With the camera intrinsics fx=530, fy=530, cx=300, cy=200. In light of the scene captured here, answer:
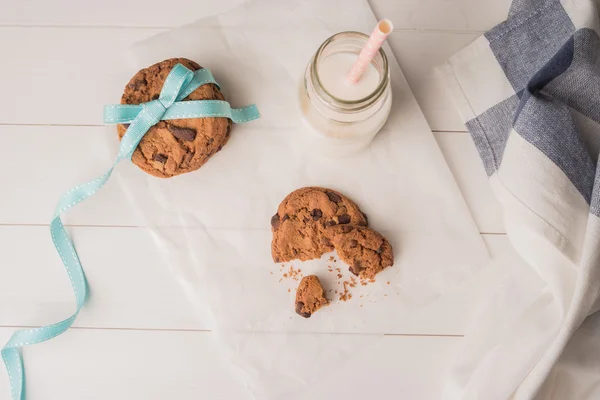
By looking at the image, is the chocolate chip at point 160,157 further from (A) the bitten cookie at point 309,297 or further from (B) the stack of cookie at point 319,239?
(A) the bitten cookie at point 309,297

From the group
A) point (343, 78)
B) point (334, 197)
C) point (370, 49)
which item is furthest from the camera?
point (334, 197)

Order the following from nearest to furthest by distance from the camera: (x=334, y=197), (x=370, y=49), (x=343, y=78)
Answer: (x=370, y=49), (x=343, y=78), (x=334, y=197)

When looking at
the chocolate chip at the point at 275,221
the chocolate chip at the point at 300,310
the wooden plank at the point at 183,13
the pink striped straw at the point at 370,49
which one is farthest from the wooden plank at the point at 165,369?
the wooden plank at the point at 183,13

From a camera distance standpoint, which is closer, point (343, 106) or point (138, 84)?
point (343, 106)

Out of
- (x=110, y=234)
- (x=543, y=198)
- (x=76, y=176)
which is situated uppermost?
(x=76, y=176)

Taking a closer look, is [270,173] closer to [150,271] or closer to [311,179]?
[311,179]

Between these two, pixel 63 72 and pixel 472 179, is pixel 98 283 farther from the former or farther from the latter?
pixel 472 179

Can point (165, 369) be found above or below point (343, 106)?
below

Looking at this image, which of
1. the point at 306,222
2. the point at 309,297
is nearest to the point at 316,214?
the point at 306,222
